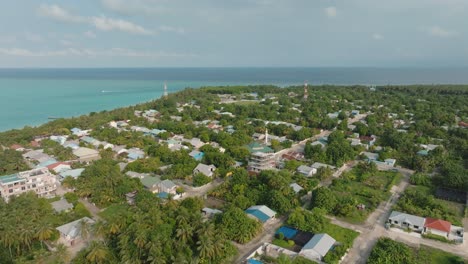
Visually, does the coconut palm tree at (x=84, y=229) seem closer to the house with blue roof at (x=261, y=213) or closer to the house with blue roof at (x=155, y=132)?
the house with blue roof at (x=261, y=213)

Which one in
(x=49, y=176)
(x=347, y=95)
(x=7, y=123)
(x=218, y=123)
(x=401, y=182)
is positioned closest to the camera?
(x=49, y=176)

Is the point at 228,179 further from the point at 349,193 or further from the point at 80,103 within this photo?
the point at 80,103

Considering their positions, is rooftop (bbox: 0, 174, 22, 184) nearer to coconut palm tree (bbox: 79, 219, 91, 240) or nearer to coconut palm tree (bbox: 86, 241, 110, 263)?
coconut palm tree (bbox: 79, 219, 91, 240)

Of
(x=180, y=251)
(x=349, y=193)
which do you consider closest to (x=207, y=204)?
(x=180, y=251)

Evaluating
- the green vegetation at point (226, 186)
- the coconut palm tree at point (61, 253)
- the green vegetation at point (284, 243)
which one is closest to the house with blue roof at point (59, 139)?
the green vegetation at point (226, 186)

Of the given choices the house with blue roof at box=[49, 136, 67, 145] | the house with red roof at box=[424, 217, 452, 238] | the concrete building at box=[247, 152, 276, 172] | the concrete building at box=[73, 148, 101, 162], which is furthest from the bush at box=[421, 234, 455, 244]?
the house with blue roof at box=[49, 136, 67, 145]

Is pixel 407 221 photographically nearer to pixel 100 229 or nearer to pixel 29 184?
pixel 100 229
